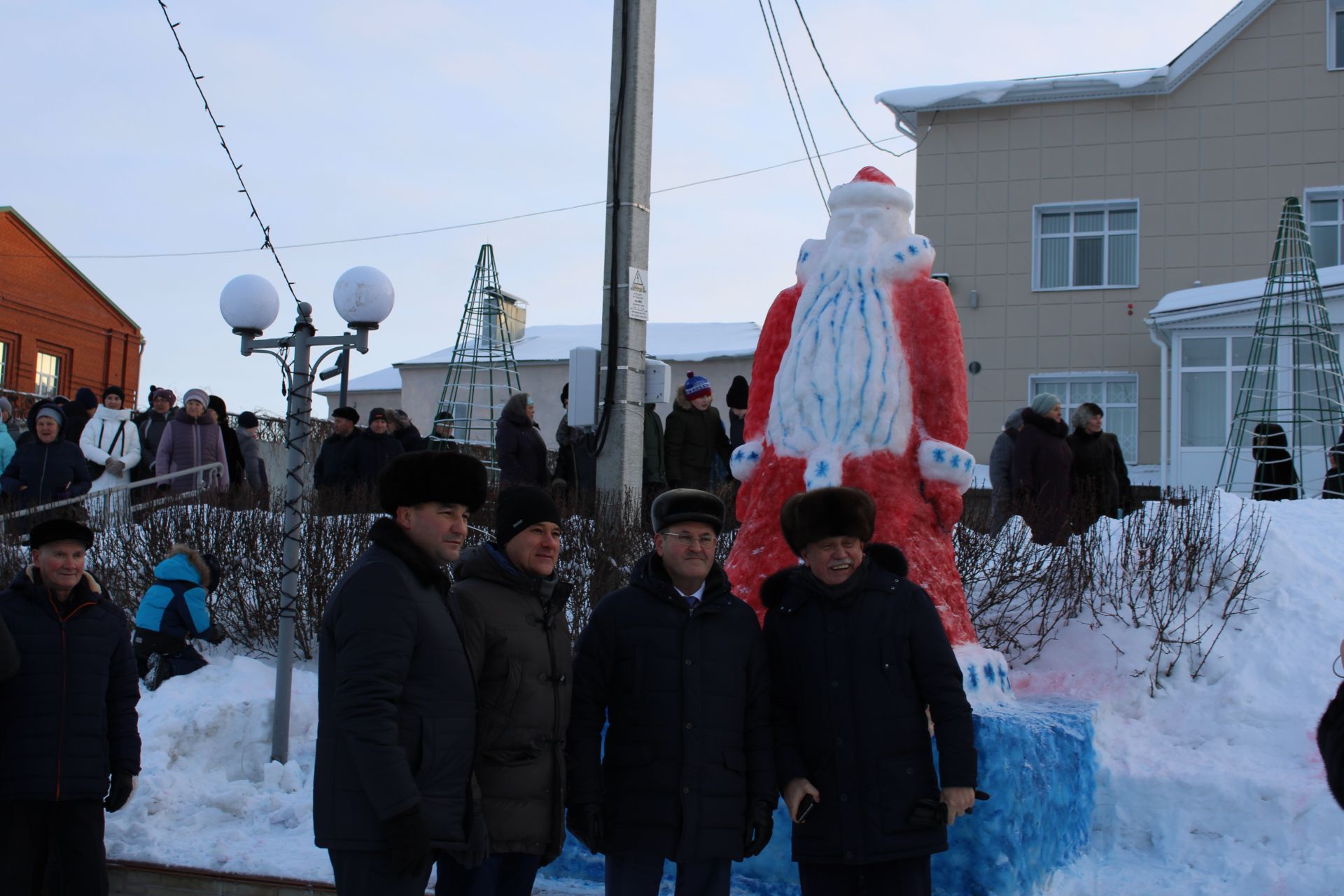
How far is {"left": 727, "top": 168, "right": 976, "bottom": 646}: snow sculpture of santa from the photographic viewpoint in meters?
5.02

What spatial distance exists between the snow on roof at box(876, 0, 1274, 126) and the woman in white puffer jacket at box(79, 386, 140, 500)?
42.7 feet

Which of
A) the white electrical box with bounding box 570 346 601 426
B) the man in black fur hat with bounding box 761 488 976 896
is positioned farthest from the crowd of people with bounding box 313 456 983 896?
the white electrical box with bounding box 570 346 601 426

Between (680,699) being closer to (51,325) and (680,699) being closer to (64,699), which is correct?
(64,699)

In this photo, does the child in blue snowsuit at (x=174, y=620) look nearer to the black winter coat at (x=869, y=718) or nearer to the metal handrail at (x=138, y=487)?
the metal handrail at (x=138, y=487)

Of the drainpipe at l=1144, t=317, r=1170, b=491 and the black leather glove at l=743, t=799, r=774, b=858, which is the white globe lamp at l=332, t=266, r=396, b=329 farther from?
the drainpipe at l=1144, t=317, r=1170, b=491

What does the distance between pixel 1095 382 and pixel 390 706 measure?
17764 mm

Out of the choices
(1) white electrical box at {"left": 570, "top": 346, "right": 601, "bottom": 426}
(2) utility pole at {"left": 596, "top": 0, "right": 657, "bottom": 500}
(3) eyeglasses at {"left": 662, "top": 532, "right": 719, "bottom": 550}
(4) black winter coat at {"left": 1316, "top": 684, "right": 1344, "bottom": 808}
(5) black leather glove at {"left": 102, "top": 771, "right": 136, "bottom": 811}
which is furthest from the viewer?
(1) white electrical box at {"left": 570, "top": 346, "right": 601, "bottom": 426}

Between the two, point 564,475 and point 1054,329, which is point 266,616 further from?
point 1054,329

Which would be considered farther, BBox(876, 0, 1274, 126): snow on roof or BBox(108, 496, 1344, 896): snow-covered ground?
BBox(876, 0, 1274, 126): snow on roof

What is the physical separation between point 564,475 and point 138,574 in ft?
12.5

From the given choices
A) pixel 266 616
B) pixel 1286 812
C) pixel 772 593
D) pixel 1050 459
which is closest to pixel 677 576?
pixel 772 593

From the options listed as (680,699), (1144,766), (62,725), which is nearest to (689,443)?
(1144,766)

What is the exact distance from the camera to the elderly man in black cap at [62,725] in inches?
173

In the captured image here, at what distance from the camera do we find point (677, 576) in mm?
3807
